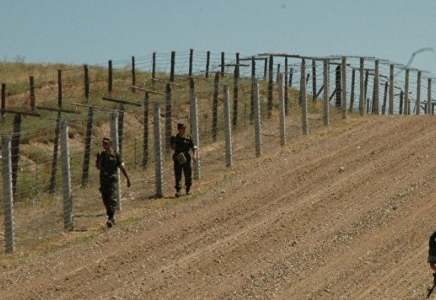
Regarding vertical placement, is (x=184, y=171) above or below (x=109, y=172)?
below

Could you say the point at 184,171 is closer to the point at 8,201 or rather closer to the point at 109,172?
the point at 109,172

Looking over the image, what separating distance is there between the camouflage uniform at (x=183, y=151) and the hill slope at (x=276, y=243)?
40 cm

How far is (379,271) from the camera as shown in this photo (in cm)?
1407

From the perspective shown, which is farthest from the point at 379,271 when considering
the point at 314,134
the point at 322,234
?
the point at 314,134

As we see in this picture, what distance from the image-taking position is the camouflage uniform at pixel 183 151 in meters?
19.4

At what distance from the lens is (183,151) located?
19375 millimetres

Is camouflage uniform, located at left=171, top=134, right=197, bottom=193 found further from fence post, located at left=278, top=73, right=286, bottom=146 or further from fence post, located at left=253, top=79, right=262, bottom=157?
fence post, located at left=278, top=73, right=286, bottom=146

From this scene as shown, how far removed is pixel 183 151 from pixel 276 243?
13.5 ft

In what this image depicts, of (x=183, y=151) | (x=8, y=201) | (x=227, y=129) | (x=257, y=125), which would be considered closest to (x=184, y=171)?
(x=183, y=151)

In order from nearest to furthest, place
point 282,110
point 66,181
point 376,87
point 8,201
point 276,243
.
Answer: point 276,243, point 8,201, point 66,181, point 282,110, point 376,87

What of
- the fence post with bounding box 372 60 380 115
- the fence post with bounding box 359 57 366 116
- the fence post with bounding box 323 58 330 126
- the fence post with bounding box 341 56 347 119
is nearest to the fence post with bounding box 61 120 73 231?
the fence post with bounding box 323 58 330 126

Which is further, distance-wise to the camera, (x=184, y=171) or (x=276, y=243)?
(x=184, y=171)

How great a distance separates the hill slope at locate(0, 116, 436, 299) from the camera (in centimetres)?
1370

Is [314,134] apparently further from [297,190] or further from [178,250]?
[178,250]
